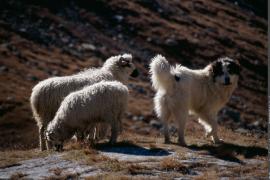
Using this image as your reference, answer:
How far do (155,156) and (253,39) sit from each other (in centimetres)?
5152

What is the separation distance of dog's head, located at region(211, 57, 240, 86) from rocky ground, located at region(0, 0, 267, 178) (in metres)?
22.6

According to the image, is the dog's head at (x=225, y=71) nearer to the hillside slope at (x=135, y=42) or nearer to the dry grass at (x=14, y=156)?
the dry grass at (x=14, y=156)

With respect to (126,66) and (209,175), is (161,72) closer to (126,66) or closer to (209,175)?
(126,66)

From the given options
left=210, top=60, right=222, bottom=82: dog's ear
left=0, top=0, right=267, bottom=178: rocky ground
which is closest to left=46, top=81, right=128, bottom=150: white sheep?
left=210, top=60, right=222, bottom=82: dog's ear

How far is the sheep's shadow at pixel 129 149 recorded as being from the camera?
14945 mm

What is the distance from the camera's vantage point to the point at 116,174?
13.1 metres

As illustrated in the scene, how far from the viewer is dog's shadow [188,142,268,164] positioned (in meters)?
15.0

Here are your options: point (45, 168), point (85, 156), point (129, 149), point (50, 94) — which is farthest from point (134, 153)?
point (50, 94)

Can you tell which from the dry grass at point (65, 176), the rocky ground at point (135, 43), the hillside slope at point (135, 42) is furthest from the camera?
the hillside slope at point (135, 42)

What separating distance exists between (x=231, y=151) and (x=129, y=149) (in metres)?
2.52

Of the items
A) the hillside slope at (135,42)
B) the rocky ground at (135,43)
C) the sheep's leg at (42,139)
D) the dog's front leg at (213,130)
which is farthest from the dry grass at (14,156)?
the hillside slope at (135,42)

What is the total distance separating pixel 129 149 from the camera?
1541cm

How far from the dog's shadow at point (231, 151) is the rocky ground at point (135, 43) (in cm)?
2387

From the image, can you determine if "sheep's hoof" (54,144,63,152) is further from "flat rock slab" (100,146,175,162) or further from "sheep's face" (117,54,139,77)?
"sheep's face" (117,54,139,77)
